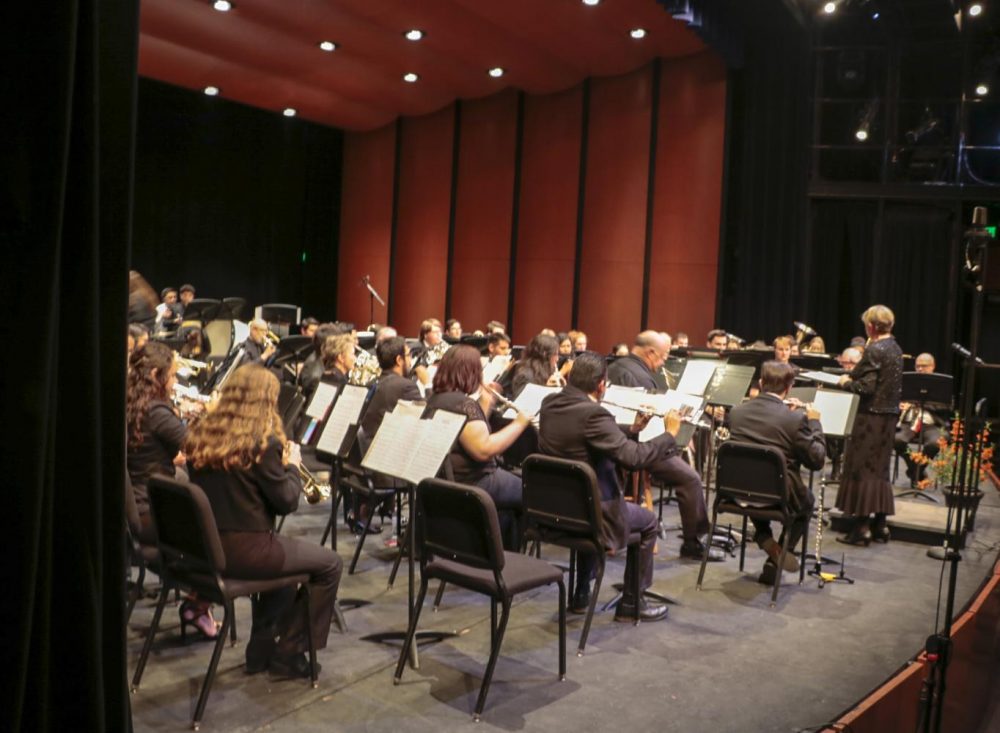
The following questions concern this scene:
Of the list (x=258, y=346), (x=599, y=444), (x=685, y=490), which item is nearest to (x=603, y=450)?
(x=599, y=444)

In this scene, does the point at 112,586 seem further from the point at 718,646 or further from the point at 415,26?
Answer: the point at 415,26

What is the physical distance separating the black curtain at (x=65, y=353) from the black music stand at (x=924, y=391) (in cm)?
922

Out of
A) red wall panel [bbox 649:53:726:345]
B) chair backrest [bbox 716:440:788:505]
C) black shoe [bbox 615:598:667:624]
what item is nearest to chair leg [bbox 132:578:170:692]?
black shoe [bbox 615:598:667:624]

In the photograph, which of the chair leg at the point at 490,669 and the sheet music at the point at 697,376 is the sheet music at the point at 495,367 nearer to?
the sheet music at the point at 697,376

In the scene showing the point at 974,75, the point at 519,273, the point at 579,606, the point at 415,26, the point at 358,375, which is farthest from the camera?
the point at 519,273

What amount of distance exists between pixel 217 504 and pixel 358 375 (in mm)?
4485

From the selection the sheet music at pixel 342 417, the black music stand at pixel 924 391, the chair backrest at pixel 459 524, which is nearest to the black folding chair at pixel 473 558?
the chair backrest at pixel 459 524

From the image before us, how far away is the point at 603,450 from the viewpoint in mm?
5172

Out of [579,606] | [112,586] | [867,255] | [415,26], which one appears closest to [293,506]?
[579,606]

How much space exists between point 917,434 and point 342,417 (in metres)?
6.94

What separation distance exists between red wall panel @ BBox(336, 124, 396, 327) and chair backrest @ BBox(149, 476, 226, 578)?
1506 centimetres

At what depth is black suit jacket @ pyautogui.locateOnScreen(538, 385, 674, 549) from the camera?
5117 mm

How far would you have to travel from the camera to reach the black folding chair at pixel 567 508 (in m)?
4.85

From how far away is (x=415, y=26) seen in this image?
12.5m
